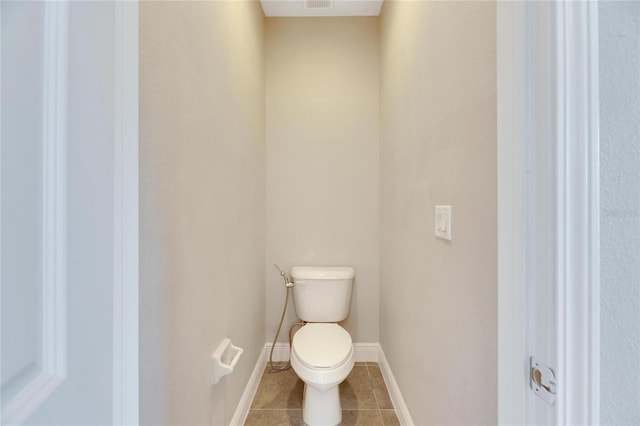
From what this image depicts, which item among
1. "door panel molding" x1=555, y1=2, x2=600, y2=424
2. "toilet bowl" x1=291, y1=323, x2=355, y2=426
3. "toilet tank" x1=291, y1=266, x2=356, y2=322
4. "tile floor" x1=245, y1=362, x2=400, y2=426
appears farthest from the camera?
"toilet tank" x1=291, y1=266, x2=356, y2=322

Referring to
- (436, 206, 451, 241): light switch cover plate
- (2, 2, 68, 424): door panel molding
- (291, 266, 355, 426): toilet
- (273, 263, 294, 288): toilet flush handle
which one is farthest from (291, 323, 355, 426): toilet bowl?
(2, 2, 68, 424): door panel molding

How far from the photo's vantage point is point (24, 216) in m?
0.28

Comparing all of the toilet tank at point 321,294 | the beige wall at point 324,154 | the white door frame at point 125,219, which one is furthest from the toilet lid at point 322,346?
the white door frame at point 125,219

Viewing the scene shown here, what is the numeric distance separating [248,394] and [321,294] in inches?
26.1

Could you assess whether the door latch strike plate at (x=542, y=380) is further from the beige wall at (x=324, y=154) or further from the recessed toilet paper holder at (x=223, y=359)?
the beige wall at (x=324, y=154)

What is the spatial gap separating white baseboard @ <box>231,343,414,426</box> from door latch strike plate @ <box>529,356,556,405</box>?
3.37 feet

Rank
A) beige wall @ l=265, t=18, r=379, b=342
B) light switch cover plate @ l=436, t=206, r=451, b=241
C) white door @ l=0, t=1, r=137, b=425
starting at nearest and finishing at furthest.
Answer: white door @ l=0, t=1, r=137, b=425, light switch cover plate @ l=436, t=206, r=451, b=241, beige wall @ l=265, t=18, r=379, b=342

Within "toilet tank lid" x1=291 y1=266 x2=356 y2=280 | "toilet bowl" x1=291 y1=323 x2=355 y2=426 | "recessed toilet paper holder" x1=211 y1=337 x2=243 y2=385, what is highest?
"toilet tank lid" x1=291 y1=266 x2=356 y2=280

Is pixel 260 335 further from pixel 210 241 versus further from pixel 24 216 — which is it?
pixel 24 216

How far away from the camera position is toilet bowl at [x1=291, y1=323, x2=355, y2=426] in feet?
4.10

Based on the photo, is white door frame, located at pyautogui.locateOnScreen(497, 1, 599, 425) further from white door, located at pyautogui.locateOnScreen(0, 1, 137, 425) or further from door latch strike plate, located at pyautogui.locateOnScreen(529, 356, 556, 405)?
white door, located at pyautogui.locateOnScreen(0, 1, 137, 425)

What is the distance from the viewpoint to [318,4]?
1842 millimetres

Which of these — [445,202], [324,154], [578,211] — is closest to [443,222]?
[445,202]

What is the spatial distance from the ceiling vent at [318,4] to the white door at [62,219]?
1.80 m
